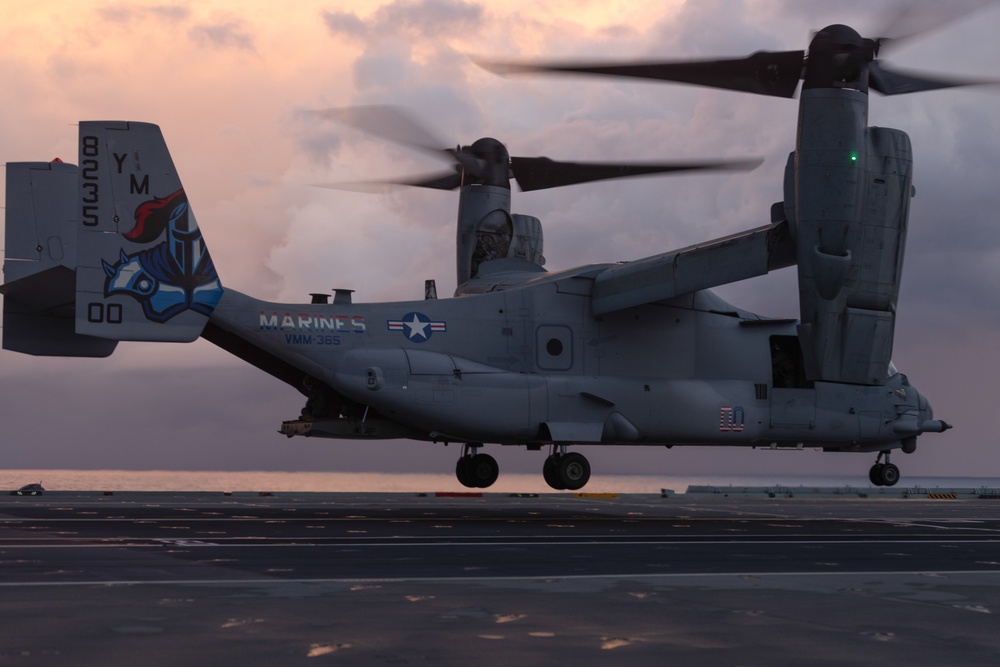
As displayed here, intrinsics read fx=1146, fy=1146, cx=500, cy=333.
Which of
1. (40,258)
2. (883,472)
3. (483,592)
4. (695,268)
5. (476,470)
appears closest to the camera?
(483,592)

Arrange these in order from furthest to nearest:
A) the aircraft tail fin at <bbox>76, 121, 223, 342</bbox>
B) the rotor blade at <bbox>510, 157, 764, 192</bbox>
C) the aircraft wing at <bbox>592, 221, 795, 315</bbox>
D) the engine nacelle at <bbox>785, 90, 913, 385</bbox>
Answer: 1. the rotor blade at <bbox>510, 157, 764, 192</bbox>
2. the aircraft wing at <bbox>592, 221, 795, 315</bbox>
3. the engine nacelle at <bbox>785, 90, 913, 385</bbox>
4. the aircraft tail fin at <bbox>76, 121, 223, 342</bbox>

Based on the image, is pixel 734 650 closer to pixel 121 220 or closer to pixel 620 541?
pixel 620 541

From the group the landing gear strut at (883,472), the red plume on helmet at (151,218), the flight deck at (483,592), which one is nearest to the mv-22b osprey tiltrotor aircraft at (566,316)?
the red plume on helmet at (151,218)

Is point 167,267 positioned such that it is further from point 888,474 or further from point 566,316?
point 888,474

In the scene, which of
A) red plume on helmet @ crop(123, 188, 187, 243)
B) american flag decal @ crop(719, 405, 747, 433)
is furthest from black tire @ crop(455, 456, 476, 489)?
red plume on helmet @ crop(123, 188, 187, 243)

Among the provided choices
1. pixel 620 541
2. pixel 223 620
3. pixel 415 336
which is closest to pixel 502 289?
pixel 415 336

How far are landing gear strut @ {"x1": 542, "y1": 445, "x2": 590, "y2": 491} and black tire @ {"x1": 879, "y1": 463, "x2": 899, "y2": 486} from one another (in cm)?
954

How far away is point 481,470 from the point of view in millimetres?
30609

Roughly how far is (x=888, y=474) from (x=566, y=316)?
11043 millimetres

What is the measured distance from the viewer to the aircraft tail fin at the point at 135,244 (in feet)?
77.5

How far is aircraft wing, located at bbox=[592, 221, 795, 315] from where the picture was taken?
2641 centimetres

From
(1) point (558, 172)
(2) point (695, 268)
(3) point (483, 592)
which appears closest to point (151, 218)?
(2) point (695, 268)

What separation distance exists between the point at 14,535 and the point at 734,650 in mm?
12547

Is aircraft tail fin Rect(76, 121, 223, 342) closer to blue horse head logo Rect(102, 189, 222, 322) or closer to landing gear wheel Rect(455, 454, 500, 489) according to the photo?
blue horse head logo Rect(102, 189, 222, 322)
